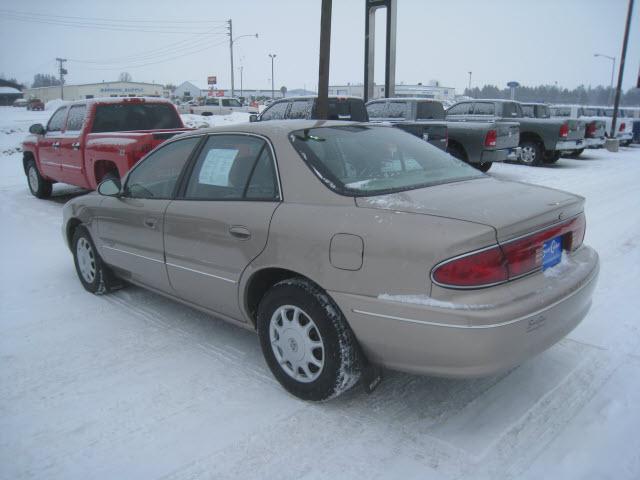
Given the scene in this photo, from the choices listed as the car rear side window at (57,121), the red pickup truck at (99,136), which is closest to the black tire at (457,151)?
the red pickup truck at (99,136)

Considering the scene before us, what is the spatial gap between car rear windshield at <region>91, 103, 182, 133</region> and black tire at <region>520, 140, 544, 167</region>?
32.7 ft

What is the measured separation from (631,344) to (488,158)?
28.1 feet

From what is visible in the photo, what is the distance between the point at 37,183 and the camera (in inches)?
390

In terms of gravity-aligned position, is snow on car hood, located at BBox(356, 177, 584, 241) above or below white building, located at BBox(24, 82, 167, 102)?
below

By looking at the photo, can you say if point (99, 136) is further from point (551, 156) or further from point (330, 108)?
point (551, 156)

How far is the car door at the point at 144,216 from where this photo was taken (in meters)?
3.83

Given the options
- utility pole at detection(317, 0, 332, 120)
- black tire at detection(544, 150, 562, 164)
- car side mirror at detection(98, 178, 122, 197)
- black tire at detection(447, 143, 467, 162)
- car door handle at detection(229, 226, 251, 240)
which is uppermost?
utility pole at detection(317, 0, 332, 120)

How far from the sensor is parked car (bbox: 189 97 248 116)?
116 ft

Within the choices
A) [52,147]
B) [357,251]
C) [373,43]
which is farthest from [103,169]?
[373,43]

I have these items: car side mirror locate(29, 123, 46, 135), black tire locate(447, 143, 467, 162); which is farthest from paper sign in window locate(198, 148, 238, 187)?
black tire locate(447, 143, 467, 162)

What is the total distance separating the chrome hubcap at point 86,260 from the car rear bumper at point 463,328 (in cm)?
303

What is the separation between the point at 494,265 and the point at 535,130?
43.1ft

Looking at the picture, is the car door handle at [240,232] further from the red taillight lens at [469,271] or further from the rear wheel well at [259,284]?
the red taillight lens at [469,271]

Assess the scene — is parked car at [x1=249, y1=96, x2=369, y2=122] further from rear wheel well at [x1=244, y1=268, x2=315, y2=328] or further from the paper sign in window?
rear wheel well at [x1=244, y1=268, x2=315, y2=328]
